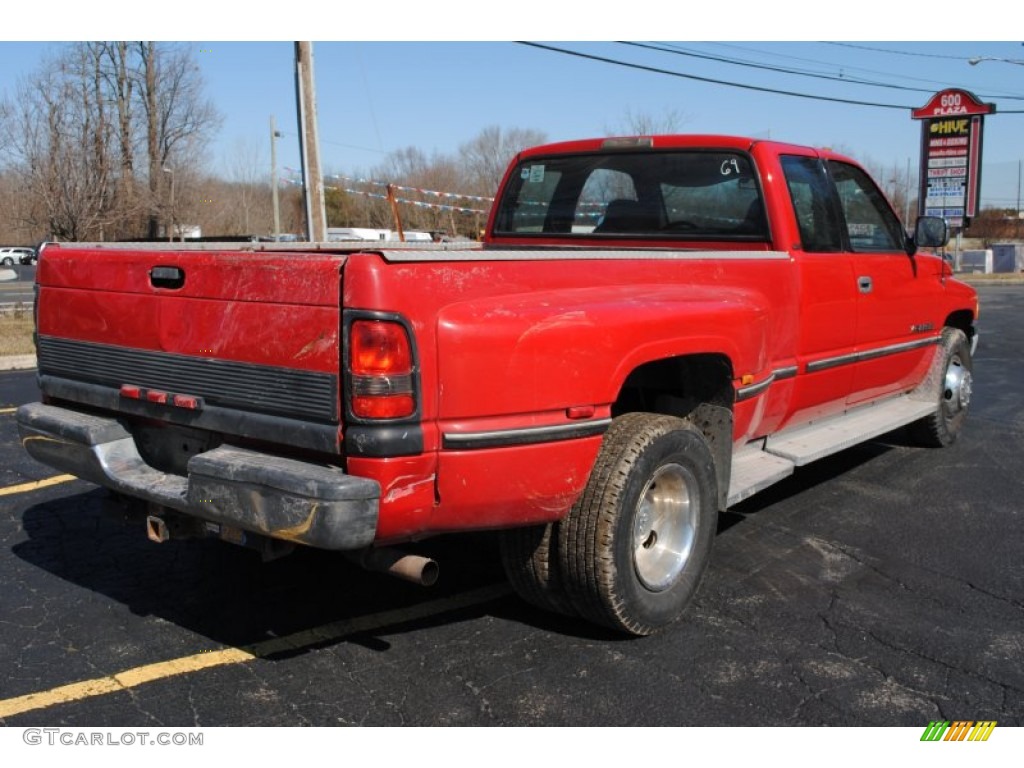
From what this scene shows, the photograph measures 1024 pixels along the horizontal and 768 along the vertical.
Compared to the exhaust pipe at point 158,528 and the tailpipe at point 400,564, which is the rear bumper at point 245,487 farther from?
the tailpipe at point 400,564

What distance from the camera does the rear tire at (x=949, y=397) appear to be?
22.2 ft

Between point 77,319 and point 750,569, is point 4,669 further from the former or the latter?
point 750,569

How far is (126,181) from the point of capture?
1698 centimetres

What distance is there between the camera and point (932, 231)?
6.06 m

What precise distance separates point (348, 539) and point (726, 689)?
1.46 metres

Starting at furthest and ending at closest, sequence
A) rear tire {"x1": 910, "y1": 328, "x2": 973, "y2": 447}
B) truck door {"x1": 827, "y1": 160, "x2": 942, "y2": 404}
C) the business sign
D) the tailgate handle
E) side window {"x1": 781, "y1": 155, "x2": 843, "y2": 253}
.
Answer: the business sign, rear tire {"x1": 910, "y1": 328, "x2": 973, "y2": 447}, truck door {"x1": 827, "y1": 160, "x2": 942, "y2": 404}, side window {"x1": 781, "y1": 155, "x2": 843, "y2": 253}, the tailgate handle

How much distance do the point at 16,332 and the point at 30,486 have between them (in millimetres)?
8974

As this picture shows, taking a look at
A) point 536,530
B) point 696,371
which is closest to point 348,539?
point 536,530

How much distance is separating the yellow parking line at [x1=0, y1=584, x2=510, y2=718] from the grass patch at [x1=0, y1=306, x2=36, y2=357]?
771 centimetres

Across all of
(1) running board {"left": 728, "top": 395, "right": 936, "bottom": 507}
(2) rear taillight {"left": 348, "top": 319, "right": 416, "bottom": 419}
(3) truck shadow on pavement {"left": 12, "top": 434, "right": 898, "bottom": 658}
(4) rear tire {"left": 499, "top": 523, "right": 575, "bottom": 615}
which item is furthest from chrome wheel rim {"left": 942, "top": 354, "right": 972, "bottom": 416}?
(2) rear taillight {"left": 348, "top": 319, "right": 416, "bottom": 419}

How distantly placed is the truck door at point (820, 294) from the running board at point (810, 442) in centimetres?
14

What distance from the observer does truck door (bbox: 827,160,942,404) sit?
552 cm

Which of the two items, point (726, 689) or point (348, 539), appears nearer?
point (348, 539)

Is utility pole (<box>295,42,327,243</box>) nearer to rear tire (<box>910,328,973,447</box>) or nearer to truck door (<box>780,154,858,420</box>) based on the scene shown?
rear tire (<box>910,328,973,447</box>)
